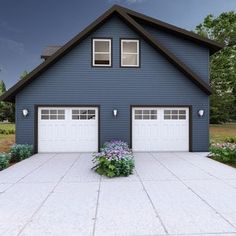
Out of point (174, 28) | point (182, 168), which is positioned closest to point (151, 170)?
point (182, 168)

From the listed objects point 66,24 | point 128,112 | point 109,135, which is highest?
point 66,24

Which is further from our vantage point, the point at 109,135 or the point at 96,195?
the point at 109,135

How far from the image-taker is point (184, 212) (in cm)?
436

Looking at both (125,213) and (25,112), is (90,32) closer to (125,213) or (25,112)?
(25,112)

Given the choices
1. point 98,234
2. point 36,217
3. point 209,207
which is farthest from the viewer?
point 209,207

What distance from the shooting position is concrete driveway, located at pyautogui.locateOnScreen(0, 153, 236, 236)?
3.82 metres

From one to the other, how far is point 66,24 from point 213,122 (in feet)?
104

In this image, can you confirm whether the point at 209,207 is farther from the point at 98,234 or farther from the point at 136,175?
the point at 136,175

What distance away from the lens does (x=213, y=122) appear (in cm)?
3553

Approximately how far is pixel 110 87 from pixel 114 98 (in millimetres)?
563

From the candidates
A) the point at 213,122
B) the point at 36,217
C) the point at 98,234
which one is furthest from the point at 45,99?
the point at 213,122

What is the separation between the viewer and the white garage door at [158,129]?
11.7 meters

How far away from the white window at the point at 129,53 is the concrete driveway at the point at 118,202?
5598 millimetres

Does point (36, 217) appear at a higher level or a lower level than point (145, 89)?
lower
